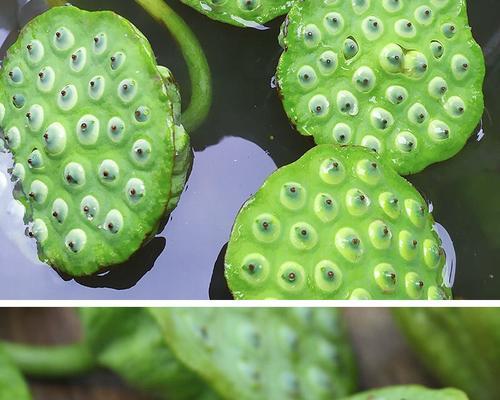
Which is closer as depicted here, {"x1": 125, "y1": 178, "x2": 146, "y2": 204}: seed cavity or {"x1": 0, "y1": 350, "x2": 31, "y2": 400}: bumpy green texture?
{"x1": 0, "y1": 350, "x2": 31, "y2": 400}: bumpy green texture

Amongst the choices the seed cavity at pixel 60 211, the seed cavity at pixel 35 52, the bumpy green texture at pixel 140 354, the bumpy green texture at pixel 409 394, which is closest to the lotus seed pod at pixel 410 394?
the bumpy green texture at pixel 409 394

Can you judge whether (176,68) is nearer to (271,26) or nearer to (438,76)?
(271,26)

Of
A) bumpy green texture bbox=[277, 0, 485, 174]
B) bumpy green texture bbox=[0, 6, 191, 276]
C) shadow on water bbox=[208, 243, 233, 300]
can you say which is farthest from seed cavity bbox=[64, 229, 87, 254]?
bumpy green texture bbox=[277, 0, 485, 174]

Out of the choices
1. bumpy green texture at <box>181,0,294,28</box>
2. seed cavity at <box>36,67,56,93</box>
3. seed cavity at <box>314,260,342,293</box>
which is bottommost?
seed cavity at <box>314,260,342,293</box>

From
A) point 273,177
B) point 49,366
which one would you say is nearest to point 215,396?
point 49,366

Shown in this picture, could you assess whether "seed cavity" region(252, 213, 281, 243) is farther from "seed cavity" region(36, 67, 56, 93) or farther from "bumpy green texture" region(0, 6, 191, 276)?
"seed cavity" region(36, 67, 56, 93)
